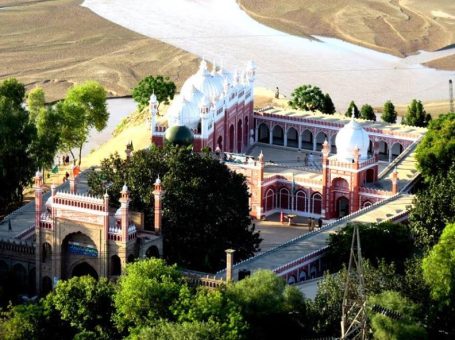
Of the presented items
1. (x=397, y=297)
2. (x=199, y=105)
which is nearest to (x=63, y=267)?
(x=397, y=297)

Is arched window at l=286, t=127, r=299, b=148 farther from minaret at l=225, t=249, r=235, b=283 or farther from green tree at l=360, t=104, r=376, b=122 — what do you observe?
A: minaret at l=225, t=249, r=235, b=283

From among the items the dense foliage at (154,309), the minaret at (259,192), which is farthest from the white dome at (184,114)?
the dense foliage at (154,309)

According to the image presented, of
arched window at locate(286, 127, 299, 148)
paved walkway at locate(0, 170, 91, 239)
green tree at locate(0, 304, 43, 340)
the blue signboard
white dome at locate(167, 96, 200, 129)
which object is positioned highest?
white dome at locate(167, 96, 200, 129)

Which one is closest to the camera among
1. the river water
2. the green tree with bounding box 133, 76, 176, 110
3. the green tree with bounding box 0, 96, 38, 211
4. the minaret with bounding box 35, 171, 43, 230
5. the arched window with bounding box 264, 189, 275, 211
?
the minaret with bounding box 35, 171, 43, 230

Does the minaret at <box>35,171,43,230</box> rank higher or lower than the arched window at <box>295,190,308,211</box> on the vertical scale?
→ higher

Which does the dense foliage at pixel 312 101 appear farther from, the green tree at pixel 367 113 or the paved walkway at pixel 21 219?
the paved walkway at pixel 21 219

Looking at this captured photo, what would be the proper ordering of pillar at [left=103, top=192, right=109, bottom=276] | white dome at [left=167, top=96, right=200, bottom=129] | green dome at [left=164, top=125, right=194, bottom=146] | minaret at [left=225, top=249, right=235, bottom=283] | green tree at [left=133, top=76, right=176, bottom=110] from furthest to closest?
green tree at [left=133, top=76, right=176, bottom=110]
white dome at [left=167, top=96, right=200, bottom=129]
green dome at [left=164, top=125, right=194, bottom=146]
pillar at [left=103, top=192, right=109, bottom=276]
minaret at [left=225, top=249, right=235, bottom=283]

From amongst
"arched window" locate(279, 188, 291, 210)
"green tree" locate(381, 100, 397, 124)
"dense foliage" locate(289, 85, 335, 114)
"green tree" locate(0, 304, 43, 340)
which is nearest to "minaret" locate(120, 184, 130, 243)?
"green tree" locate(0, 304, 43, 340)
